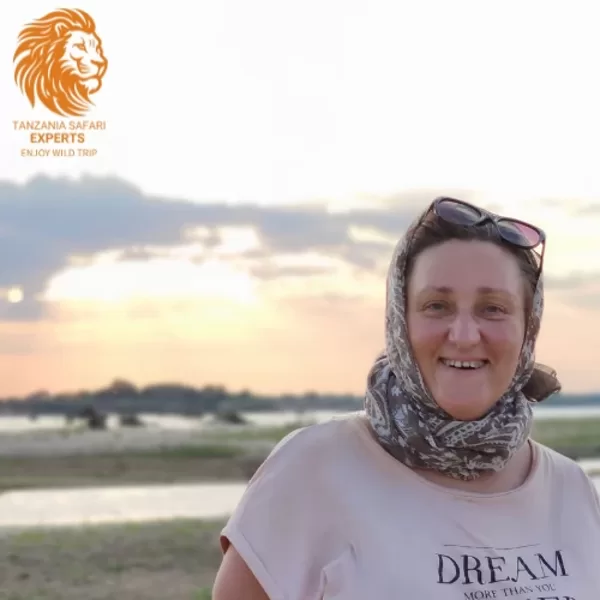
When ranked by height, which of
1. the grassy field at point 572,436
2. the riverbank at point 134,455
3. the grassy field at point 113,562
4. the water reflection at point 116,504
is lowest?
the grassy field at point 572,436

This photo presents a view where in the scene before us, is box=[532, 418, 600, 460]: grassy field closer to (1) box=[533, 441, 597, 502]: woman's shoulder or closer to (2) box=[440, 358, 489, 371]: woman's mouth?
(1) box=[533, 441, 597, 502]: woman's shoulder

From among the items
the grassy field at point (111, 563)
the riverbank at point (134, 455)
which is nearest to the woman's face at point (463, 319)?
the grassy field at point (111, 563)

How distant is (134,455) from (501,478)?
13.3 meters

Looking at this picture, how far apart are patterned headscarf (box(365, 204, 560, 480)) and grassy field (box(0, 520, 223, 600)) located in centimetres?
374

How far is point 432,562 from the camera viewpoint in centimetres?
168

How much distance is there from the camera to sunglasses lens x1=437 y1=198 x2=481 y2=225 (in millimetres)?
1764

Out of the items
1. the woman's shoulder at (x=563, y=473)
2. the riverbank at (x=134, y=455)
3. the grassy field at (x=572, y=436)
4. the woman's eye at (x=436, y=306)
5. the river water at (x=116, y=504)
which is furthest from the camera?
the grassy field at (x=572, y=436)

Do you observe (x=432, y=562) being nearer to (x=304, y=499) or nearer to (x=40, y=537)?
(x=304, y=499)

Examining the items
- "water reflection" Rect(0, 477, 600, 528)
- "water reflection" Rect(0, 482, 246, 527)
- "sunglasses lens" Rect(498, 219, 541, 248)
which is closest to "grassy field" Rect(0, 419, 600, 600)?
"water reflection" Rect(0, 477, 600, 528)

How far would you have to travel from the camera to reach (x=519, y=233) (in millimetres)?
1806

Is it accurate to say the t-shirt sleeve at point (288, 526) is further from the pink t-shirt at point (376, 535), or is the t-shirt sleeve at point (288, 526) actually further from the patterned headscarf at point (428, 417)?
the patterned headscarf at point (428, 417)

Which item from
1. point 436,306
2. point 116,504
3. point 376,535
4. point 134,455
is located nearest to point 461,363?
point 436,306

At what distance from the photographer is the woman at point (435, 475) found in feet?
5.49

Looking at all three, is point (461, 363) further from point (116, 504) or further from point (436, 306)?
point (116, 504)
